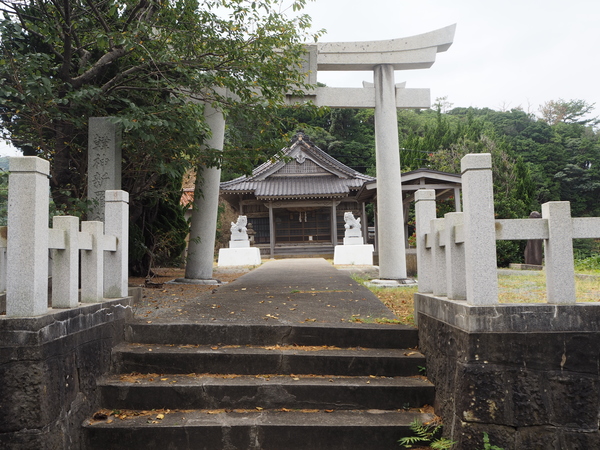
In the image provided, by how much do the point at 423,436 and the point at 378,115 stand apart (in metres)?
6.71

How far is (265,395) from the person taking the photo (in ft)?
11.1

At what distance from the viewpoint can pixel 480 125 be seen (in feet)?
101

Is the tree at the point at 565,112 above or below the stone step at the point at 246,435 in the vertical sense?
above

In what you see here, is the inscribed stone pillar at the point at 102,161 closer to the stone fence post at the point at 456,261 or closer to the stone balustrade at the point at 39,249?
the stone balustrade at the point at 39,249

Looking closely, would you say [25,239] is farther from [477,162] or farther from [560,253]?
[560,253]

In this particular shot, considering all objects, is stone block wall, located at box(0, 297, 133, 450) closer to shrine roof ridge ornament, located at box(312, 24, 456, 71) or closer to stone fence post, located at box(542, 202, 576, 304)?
stone fence post, located at box(542, 202, 576, 304)

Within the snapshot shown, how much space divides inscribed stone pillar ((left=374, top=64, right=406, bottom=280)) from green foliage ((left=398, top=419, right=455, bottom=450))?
18.3ft

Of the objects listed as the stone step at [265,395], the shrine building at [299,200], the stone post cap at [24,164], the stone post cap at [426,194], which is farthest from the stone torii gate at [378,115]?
the shrine building at [299,200]

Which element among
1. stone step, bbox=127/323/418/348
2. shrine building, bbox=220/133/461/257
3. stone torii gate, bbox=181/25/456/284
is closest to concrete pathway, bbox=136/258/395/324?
stone step, bbox=127/323/418/348

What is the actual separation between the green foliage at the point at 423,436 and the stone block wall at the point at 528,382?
0.17 m

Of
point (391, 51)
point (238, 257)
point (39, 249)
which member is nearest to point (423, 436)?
point (39, 249)

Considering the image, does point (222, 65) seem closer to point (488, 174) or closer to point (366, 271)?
point (488, 174)

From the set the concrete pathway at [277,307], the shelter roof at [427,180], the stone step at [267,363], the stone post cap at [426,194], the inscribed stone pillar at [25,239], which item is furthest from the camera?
the shelter roof at [427,180]

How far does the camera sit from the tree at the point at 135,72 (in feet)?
16.8
